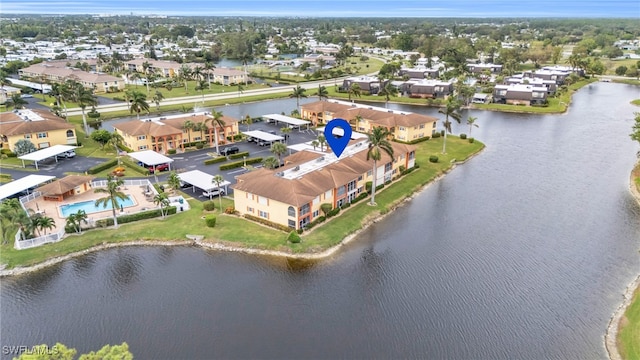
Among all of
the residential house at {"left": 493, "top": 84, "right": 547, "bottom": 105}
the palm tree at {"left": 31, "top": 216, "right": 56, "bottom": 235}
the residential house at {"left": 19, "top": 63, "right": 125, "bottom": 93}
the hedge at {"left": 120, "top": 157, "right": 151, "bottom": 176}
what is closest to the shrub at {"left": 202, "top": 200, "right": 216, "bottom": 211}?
the palm tree at {"left": 31, "top": 216, "right": 56, "bottom": 235}

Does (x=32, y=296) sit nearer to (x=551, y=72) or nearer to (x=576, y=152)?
(x=576, y=152)

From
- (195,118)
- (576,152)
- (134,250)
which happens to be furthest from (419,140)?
(134,250)

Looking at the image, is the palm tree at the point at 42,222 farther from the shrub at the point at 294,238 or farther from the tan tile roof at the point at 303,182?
the shrub at the point at 294,238

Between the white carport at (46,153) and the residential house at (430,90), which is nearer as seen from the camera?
the white carport at (46,153)

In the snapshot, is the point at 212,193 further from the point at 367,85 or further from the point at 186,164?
the point at 367,85

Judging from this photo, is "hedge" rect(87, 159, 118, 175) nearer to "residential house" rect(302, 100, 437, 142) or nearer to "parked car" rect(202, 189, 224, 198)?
"parked car" rect(202, 189, 224, 198)

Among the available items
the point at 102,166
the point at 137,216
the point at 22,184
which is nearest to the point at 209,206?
the point at 137,216

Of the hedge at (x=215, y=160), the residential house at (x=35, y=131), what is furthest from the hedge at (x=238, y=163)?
the residential house at (x=35, y=131)
